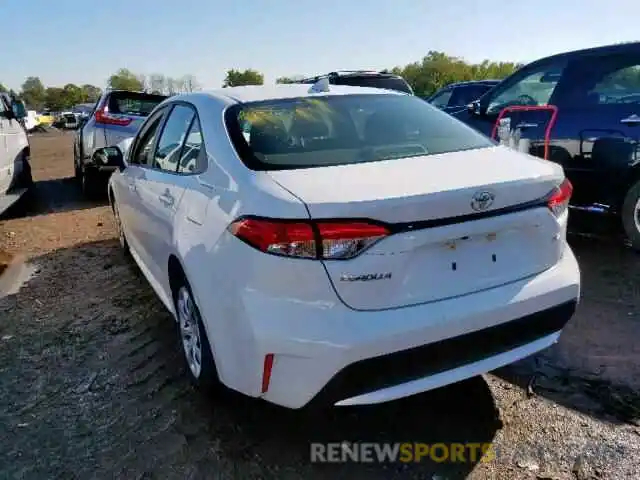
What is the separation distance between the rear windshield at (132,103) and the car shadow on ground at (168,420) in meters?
6.25

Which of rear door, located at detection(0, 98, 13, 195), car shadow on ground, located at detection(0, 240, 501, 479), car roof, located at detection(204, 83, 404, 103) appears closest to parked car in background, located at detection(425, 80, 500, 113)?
rear door, located at detection(0, 98, 13, 195)

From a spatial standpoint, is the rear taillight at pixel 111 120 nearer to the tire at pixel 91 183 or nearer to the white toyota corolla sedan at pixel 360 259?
the tire at pixel 91 183

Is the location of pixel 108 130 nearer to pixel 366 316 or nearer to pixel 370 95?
pixel 370 95

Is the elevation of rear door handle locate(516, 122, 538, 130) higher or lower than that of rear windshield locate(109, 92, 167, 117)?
lower

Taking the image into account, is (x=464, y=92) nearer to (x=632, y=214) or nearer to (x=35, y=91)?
(x=632, y=214)

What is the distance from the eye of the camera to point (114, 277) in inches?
204

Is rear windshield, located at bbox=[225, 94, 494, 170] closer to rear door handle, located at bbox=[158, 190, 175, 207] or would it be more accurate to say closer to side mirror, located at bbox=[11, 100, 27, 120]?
rear door handle, located at bbox=[158, 190, 175, 207]

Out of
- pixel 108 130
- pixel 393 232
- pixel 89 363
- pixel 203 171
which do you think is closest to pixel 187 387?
pixel 89 363

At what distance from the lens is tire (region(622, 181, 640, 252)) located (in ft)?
15.6

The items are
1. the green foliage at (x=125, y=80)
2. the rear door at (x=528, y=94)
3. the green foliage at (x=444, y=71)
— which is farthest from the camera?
the green foliage at (x=125, y=80)

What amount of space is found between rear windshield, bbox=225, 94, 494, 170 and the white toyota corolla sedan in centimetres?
1

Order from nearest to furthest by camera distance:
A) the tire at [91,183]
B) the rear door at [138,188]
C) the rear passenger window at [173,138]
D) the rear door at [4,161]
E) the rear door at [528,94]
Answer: the rear passenger window at [173,138]
the rear door at [138,188]
the rear door at [528,94]
the rear door at [4,161]
the tire at [91,183]

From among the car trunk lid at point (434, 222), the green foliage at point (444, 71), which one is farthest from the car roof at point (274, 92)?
the green foliage at point (444, 71)

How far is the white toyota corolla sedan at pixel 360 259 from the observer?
2.16 metres
